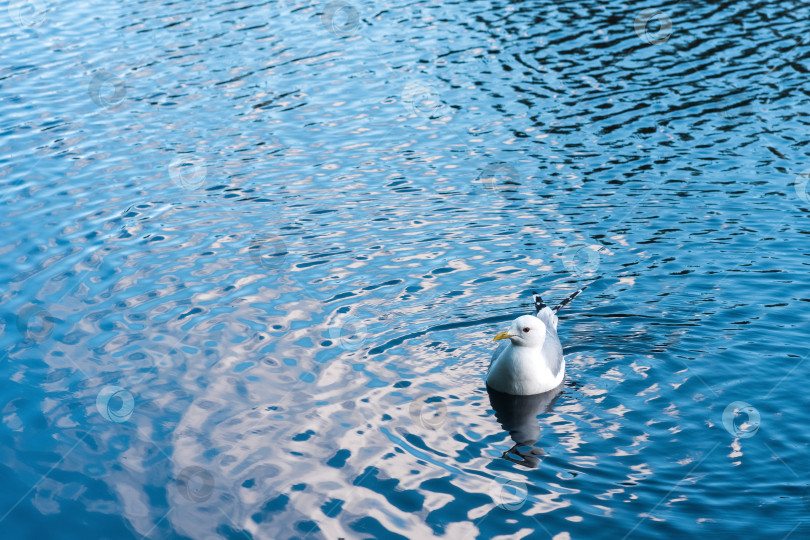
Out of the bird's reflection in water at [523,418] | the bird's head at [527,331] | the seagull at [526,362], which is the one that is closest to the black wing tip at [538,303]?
the seagull at [526,362]

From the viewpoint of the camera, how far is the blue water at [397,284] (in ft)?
28.3

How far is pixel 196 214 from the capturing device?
15078 mm

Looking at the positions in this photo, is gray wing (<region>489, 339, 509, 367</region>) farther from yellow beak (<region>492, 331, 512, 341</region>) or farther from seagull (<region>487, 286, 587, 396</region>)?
yellow beak (<region>492, 331, 512, 341</region>)

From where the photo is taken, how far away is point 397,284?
1259 cm

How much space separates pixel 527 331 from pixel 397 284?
3072mm

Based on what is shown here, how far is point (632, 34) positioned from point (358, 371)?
18205mm

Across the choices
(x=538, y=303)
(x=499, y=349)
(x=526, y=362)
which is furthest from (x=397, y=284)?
(x=526, y=362)

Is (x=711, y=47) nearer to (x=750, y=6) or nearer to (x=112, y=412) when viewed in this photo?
(x=750, y=6)

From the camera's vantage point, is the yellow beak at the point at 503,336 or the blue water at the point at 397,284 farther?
the yellow beak at the point at 503,336

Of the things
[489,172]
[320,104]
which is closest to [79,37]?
[320,104]

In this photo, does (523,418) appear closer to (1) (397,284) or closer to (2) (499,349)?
(2) (499,349)

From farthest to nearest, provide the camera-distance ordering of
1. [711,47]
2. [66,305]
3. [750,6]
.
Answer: [750,6], [711,47], [66,305]

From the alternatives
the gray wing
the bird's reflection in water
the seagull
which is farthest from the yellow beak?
the bird's reflection in water

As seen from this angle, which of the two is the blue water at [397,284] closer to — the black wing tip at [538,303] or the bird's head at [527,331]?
the black wing tip at [538,303]
